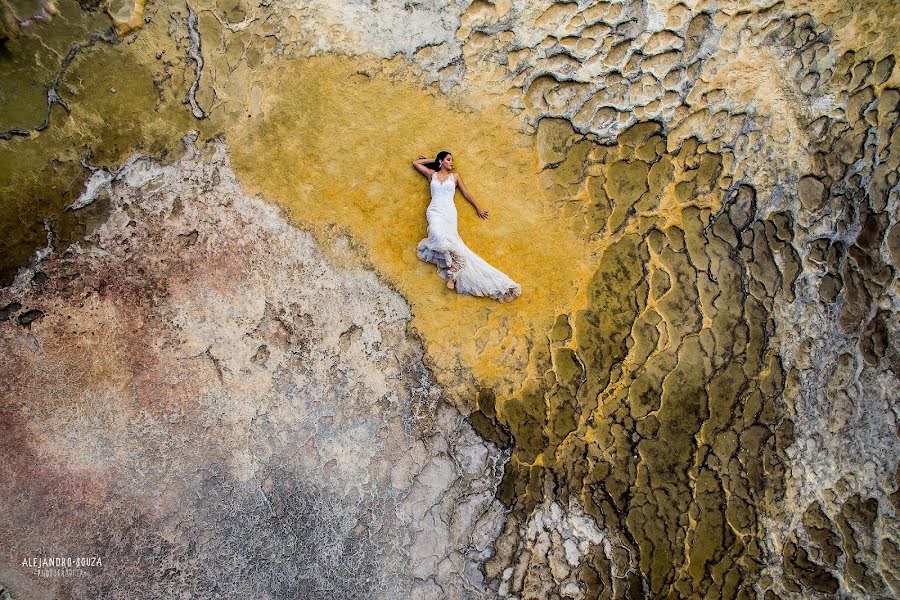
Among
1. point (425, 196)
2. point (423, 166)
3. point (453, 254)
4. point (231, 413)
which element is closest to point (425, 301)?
point (453, 254)

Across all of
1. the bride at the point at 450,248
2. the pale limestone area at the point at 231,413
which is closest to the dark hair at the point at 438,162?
the bride at the point at 450,248

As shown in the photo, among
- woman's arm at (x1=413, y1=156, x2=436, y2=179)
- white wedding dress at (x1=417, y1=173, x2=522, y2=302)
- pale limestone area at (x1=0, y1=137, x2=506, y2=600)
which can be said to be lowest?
pale limestone area at (x1=0, y1=137, x2=506, y2=600)

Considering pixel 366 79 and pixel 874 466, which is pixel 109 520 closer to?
pixel 366 79

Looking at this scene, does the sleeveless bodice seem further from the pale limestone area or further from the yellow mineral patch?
the pale limestone area

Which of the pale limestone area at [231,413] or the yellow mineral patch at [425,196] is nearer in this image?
the pale limestone area at [231,413]

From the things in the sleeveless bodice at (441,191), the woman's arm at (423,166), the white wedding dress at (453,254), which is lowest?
the white wedding dress at (453,254)

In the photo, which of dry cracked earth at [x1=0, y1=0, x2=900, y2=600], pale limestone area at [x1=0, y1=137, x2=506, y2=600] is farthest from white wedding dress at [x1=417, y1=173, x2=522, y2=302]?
pale limestone area at [x1=0, y1=137, x2=506, y2=600]

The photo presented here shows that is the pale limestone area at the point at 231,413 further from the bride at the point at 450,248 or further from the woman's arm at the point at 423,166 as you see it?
the woman's arm at the point at 423,166
